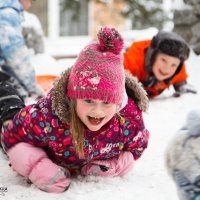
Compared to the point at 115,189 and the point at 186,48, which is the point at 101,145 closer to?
the point at 115,189

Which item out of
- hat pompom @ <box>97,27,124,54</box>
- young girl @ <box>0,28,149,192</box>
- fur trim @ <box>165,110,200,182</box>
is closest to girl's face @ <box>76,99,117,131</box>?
young girl @ <box>0,28,149,192</box>

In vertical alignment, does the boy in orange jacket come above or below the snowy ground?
above

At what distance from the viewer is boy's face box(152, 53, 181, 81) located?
2492 mm

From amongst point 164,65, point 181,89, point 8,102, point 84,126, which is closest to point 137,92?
point 84,126

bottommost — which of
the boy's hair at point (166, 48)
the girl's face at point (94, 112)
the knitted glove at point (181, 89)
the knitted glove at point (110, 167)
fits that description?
the knitted glove at point (110, 167)

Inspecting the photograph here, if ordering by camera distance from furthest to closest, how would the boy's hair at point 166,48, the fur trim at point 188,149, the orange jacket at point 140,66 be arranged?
the orange jacket at point 140,66, the boy's hair at point 166,48, the fur trim at point 188,149

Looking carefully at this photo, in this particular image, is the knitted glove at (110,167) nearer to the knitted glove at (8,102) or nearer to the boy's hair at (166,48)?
the knitted glove at (8,102)

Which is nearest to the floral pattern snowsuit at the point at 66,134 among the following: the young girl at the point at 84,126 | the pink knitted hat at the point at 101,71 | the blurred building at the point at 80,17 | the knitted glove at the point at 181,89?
the young girl at the point at 84,126

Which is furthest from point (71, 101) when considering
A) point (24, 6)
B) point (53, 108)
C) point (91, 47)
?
point (24, 6)

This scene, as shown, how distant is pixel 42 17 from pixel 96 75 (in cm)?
653

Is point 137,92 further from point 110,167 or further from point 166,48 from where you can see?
point 166,48

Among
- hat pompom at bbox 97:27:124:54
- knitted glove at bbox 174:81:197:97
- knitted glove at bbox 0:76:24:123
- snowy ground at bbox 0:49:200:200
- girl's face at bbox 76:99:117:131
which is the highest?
hat pompom at bbox 97:27:124:54

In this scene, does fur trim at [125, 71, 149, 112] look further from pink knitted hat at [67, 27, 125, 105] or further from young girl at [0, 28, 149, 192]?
pink knitted hat at [67, 27, 125, 105]

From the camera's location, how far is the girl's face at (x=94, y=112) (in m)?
1.30
